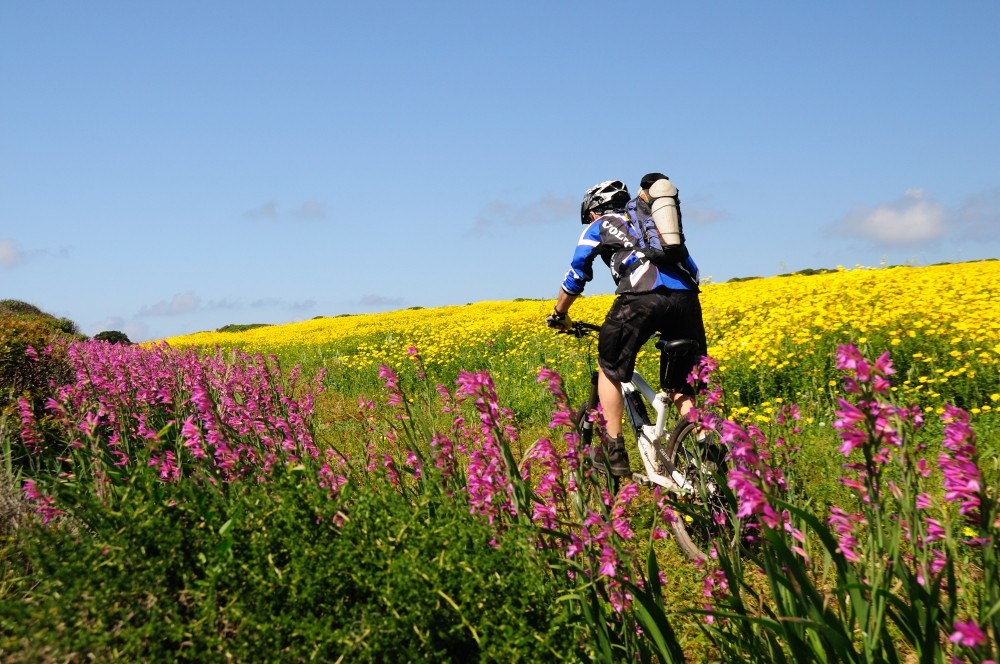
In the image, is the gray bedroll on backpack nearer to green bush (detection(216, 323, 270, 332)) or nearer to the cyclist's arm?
the cyclist's arm

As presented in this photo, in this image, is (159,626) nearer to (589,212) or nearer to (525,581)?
(525,581)

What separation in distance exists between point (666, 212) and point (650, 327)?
769 mm

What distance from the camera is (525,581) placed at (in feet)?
8.24

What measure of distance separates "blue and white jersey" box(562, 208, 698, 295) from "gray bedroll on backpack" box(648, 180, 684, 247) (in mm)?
114

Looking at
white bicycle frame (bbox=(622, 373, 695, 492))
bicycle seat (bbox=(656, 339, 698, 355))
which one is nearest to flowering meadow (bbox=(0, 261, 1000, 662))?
white bicycle frame (bbox=(622, 373, 695, 492))

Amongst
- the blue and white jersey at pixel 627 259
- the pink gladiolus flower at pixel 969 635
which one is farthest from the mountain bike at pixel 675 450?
the pink gladiolus flower at pixel 969 635

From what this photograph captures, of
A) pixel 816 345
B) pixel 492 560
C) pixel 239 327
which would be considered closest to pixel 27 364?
pixel 492 560

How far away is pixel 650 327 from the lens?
5047mm

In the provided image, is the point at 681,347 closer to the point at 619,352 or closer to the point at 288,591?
the point at 619,352

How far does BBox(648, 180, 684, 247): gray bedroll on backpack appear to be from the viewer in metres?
4.88

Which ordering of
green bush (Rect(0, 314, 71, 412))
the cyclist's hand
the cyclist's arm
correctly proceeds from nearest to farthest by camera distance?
the cyclist's arm → the cyclist's hand → green bush (Rect(0, 314, 71, 412))

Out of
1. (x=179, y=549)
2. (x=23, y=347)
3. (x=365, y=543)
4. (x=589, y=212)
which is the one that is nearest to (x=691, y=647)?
(x=365, y=543)

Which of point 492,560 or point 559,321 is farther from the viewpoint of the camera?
point 559,321

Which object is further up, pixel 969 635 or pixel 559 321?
pixel 559 321
